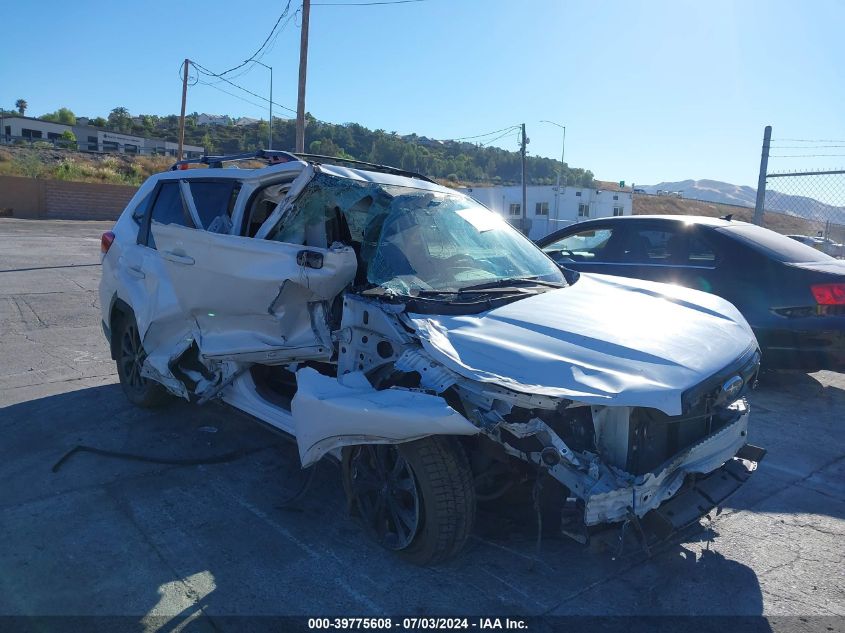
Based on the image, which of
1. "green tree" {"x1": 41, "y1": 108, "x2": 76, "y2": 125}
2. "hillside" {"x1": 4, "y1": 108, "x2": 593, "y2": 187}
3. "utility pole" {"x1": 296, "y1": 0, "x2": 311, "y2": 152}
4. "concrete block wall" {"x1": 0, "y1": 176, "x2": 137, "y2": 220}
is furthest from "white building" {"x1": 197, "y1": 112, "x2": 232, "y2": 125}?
"utility pole" {"x1": 296, "y1": 0, "x2": 311, "y2": 152}

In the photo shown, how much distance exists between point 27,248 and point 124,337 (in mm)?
13945

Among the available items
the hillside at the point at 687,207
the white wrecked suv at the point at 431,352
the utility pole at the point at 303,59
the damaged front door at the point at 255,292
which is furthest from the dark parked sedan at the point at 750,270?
the hillside at the point at 687,207

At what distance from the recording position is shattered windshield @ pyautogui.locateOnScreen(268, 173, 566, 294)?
3.75m

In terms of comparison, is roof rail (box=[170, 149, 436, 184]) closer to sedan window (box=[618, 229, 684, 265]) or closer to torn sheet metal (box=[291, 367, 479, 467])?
torn sheet metal (box=[291, 367, 479, 467])

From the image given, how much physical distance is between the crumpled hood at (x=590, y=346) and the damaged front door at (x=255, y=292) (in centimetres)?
67

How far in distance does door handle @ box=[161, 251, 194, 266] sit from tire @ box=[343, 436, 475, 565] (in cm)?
179

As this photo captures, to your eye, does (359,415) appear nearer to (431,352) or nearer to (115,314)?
(431,352)

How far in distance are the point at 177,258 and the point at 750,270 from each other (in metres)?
4.91

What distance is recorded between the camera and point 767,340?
5805 millimetres

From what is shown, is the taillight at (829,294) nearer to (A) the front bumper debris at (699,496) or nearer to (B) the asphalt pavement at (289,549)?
(B) the asphalt pavement at (289,549)

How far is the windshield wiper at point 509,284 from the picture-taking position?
3.73 metres

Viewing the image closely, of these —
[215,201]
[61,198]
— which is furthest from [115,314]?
[61,198]

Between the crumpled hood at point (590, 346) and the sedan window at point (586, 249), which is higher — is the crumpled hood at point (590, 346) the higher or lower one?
the lower one

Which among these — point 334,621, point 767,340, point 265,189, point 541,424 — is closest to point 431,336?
point 541,424
